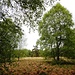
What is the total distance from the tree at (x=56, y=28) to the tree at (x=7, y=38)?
2722cm

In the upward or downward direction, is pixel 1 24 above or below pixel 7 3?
below

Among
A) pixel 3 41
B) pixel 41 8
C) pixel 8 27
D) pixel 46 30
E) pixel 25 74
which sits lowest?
pixel 25 74

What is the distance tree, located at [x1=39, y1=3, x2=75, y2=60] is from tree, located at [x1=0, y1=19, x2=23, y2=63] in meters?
27.2

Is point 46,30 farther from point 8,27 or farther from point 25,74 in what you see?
point 8,27

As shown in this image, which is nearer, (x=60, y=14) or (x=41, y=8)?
(x=41, y=8)

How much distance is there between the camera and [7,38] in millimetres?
10586

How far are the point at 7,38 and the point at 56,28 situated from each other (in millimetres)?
29739

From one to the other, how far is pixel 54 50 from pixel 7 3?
91.6 ft

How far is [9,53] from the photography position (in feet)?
34.0

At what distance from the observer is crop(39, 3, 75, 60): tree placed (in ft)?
127

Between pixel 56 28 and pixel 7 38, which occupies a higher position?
pixel 56 28

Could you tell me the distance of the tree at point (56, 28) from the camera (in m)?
38.8

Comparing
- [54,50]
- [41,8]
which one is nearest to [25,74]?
[41,8]

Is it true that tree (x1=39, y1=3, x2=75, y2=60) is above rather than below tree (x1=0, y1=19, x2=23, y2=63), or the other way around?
above
